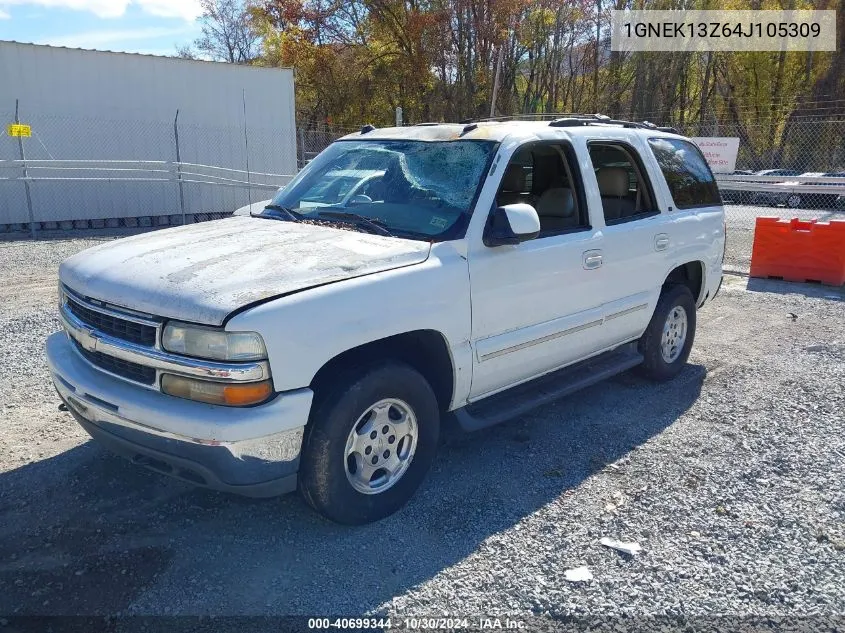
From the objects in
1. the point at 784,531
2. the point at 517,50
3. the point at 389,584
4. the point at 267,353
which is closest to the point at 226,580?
the point at 389,584

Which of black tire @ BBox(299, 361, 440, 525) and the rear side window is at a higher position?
the rear side window

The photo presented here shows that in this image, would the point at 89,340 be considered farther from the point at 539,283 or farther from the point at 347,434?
the point at 539,283

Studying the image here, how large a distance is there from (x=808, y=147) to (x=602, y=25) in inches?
489

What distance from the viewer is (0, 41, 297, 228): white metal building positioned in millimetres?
14336

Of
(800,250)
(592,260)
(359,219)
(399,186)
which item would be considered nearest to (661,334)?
(592,260)

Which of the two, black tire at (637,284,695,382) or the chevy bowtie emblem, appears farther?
black tire at (637,284,695,382)

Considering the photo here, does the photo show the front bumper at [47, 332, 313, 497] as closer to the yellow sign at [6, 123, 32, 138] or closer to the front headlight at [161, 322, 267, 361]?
the front headlight at [161, 322, 267, 361]

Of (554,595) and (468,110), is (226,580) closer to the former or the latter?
(554,595)

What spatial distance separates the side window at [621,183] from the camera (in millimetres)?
4820

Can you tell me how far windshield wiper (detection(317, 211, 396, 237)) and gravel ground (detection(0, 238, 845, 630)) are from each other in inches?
48.9

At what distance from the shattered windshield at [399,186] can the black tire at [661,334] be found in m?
2.18

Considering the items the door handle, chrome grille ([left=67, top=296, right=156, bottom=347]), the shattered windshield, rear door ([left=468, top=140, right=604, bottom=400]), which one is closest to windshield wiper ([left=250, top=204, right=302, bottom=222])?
the shattered windshield

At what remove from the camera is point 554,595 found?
3002 mm

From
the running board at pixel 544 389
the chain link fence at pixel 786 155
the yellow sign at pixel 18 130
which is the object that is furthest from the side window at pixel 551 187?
the chain link fence at pixel 786 155
